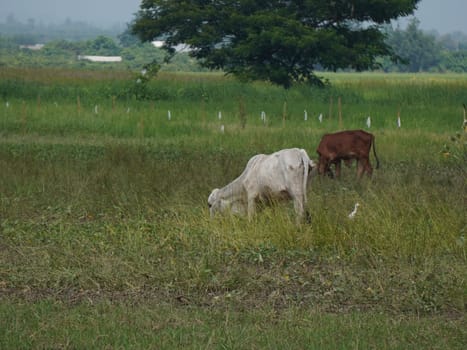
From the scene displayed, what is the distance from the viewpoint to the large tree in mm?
31297

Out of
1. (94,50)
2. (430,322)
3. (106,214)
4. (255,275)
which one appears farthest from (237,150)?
(94,50)

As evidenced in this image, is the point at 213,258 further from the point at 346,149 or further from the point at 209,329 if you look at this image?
the point at 346,149

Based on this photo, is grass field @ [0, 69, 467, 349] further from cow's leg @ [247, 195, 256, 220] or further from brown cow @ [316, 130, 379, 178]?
brown cow @ [316, 130, 379, 178]

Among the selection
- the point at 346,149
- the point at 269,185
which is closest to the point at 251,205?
the point at 269,185

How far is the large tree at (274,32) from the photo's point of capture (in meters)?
31.3

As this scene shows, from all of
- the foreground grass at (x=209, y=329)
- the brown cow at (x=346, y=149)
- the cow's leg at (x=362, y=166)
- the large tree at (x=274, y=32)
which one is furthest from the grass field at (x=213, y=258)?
the large tree at (x=274, y=32)

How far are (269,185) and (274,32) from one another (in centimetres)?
2096

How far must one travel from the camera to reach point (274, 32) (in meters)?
30.9

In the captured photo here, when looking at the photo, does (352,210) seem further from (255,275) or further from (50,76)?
(50,76)

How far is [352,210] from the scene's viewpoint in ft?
35.7

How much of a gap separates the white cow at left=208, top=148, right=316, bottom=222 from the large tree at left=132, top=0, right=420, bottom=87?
2000 cm

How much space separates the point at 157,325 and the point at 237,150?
11.1 meters

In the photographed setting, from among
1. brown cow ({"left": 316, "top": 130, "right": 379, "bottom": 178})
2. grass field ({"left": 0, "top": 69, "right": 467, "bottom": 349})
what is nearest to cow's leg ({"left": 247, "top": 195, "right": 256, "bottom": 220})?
grass field ({"left": 0, "top": 69, "right": 467, "bottom": 349})

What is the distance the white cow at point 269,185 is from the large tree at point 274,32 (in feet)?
65.6
